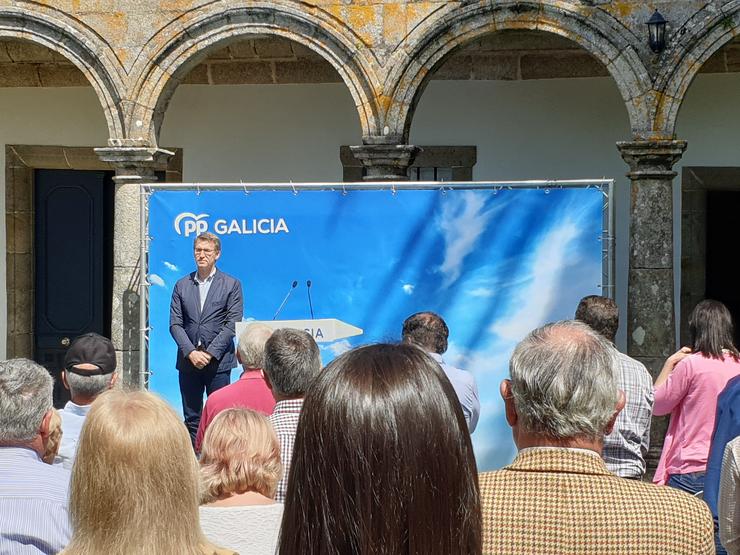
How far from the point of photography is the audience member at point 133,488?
1886 mm

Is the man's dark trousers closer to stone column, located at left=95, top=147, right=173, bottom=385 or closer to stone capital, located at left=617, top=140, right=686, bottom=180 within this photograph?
stone column, located at left=95, top=147, right=173, bottom=385

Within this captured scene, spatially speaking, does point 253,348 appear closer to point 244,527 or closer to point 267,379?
point 267,379

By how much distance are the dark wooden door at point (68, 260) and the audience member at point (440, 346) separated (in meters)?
4.99

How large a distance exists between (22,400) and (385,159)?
4586mm

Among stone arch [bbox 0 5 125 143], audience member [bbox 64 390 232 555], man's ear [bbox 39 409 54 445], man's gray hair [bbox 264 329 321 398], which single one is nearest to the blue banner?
stone arch [bbox 0 5 125 143]

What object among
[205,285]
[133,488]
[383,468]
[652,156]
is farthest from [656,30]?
[383,468]

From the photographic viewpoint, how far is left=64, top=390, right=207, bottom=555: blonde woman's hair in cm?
189

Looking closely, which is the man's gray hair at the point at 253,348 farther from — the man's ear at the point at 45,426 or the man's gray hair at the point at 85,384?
the man's ear at the point at 45,426

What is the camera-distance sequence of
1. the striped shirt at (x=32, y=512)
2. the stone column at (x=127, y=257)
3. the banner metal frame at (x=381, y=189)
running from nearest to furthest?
1. the striped shirt at (x=32, y=512)
2. the banner metal frame at (x=381, y=189)
3. the stone column at (x=127, y=257)

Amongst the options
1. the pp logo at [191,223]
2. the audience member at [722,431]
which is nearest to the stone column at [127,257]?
the pp logo at [191,223]

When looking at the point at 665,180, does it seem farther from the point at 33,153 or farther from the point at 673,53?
the point at 33,153

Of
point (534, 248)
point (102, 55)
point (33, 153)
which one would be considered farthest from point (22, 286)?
point (534, 248)

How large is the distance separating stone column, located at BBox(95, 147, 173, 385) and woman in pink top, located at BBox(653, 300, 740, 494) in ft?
13.1

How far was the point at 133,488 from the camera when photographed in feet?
6.19
